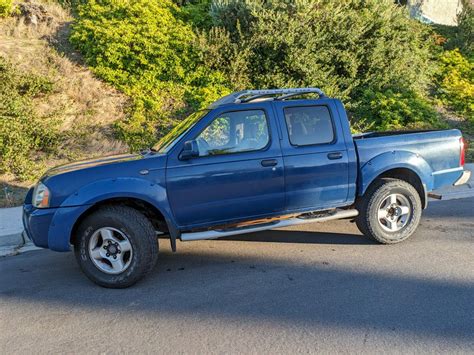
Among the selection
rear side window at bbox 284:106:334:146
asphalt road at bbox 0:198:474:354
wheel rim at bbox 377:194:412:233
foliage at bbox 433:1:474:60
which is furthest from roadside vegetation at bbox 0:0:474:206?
wheel rim at bbox 377:194:412:233

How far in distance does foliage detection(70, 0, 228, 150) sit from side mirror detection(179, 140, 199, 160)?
6.45 meters

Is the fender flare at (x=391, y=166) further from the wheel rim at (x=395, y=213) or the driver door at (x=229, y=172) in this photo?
the driver door at (x=229, y=172)

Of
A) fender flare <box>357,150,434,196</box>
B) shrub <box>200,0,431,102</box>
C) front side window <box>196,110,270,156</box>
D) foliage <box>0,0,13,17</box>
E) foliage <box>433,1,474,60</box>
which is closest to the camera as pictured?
front side window <box>196,110,270,156</box>

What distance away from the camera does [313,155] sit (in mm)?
4750

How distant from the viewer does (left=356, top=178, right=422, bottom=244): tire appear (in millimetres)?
4965

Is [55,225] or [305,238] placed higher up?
[55,225]

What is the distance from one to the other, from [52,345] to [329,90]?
10363mm

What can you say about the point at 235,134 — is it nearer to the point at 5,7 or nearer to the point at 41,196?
the point at 41,196

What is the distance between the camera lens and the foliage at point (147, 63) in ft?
36.2

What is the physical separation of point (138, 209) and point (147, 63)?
25.8ft

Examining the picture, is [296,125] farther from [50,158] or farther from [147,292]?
[50,158]

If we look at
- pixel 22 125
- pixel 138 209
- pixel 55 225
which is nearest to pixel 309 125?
pixel 138 209

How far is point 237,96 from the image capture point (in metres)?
4.82

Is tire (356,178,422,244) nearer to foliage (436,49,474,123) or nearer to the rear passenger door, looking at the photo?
the rear passenger door
